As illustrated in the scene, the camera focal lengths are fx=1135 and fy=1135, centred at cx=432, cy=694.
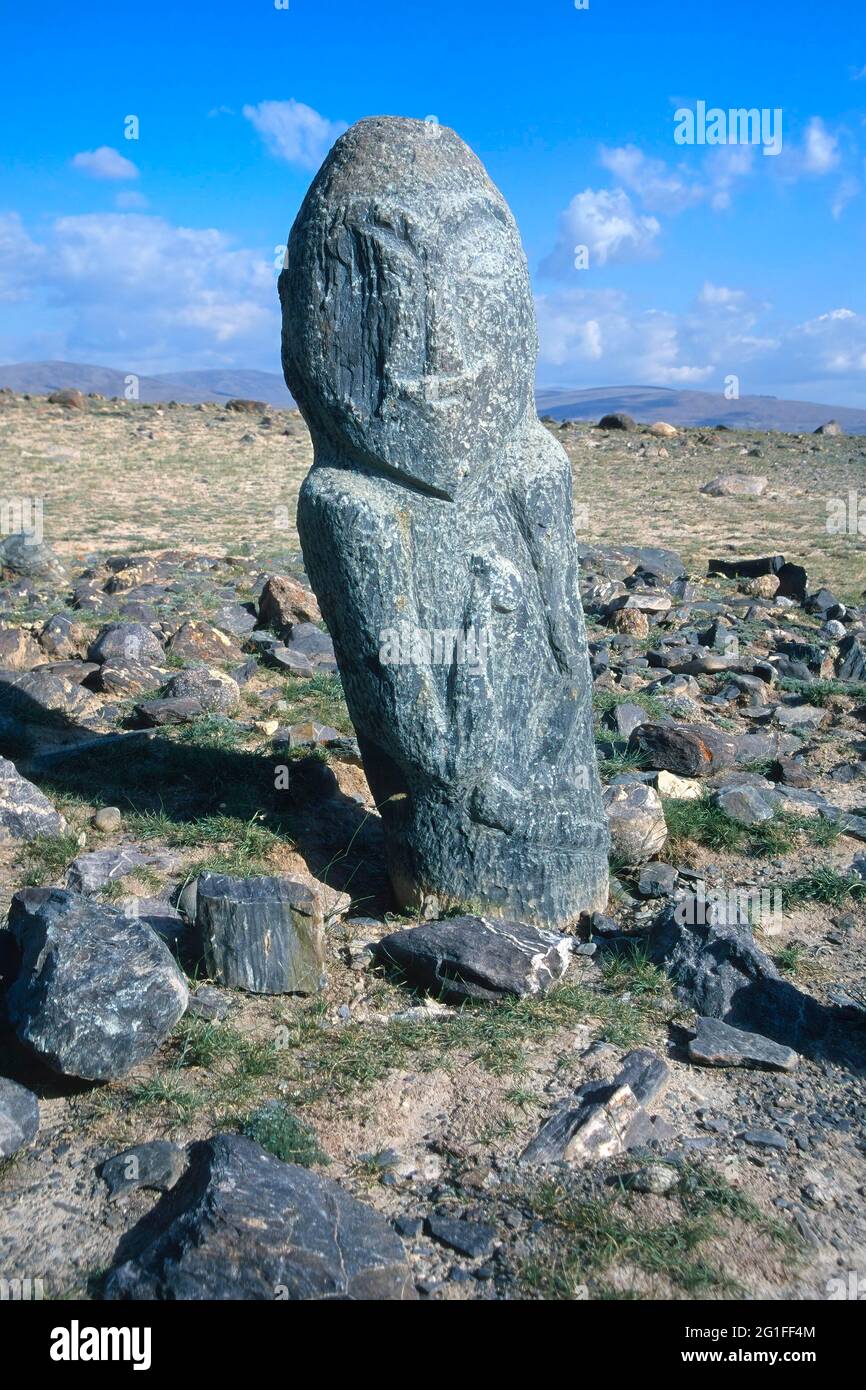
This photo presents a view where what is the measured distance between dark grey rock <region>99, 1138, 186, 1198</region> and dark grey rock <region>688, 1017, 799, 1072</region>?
186 cm

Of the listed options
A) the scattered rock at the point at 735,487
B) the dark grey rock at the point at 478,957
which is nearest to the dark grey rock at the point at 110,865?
the dark grey rock at the point at 478,957

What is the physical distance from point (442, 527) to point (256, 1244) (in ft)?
8.72

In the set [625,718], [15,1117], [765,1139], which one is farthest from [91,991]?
[625,718]

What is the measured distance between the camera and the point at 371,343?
4.32m

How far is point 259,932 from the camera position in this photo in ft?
14.4

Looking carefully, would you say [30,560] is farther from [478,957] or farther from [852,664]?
[478,957]

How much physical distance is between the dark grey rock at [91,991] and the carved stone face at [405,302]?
6.65 ft

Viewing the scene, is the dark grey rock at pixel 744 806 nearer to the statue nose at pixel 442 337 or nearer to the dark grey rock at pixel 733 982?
the dark grey rock at pixel 733 982

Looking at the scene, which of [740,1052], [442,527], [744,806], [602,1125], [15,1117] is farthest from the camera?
[744,806]

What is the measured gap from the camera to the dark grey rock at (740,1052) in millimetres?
4102

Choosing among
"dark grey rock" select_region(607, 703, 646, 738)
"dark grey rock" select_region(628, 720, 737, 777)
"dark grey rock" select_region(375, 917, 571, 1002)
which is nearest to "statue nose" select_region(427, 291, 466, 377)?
"dark grey rock" select_region(375, 917, 571, 1002)

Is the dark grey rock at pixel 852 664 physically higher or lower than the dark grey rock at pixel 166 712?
lower

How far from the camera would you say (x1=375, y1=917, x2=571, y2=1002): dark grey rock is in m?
4.43

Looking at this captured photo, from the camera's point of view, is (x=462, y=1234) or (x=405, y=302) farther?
(x=405, y=302)
